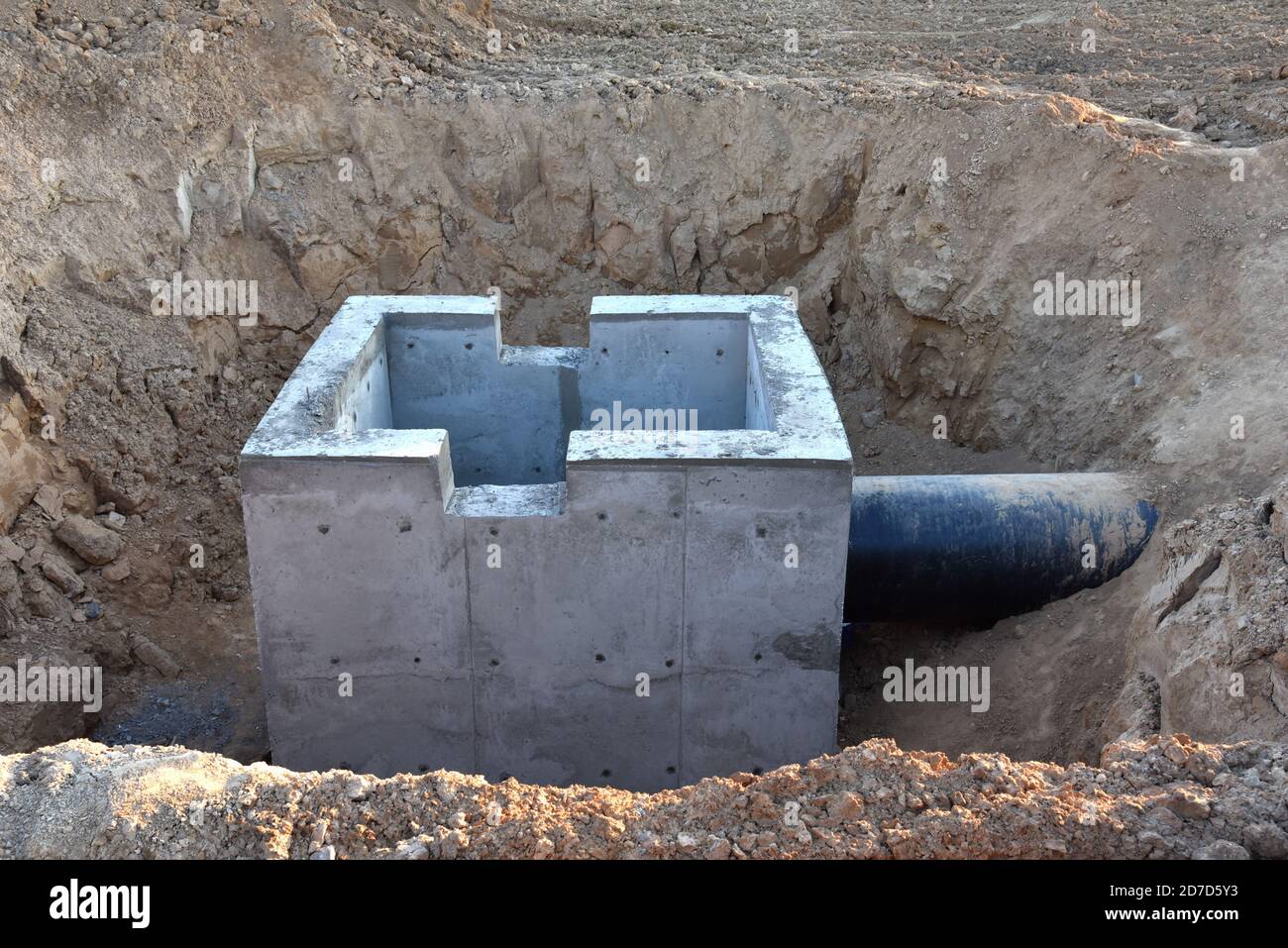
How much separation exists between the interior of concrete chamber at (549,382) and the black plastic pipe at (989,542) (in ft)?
5.24

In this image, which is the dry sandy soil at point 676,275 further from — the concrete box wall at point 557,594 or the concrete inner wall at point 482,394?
the concrete inner wall at point 482,394

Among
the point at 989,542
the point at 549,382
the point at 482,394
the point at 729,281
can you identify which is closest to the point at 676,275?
the point at 729,281

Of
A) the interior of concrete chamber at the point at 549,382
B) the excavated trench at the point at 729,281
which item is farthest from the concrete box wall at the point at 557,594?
the excavated trench at the point at 729,281

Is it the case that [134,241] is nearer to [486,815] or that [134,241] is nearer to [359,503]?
[359,503]

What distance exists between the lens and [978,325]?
9.61 meters

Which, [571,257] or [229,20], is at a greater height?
[229,20]

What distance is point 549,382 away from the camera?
27.9ft

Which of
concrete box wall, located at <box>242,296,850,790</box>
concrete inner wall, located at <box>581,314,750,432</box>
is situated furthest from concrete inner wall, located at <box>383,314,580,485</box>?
concrete box wall, located at <box>242,296,850,790</box>

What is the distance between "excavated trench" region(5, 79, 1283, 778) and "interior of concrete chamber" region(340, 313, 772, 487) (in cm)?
224

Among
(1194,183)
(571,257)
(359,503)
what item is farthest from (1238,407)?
(571,257)

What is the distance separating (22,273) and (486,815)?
23.9ft

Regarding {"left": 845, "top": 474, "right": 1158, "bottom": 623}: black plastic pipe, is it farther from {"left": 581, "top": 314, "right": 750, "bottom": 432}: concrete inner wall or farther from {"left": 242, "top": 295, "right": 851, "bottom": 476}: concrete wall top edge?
{"left": 581, "top": 314, "right": 750, "bottom": 432}: concrete inner wall

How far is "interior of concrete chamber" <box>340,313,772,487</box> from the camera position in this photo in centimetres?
832

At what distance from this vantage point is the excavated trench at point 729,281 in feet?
25.5
